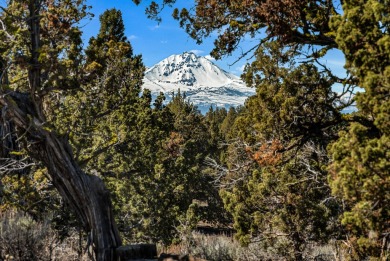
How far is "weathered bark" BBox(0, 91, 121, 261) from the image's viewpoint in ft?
21.5

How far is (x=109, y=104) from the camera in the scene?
56.1 feet

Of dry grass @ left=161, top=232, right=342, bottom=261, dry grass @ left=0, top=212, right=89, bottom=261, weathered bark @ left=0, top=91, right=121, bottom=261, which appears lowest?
dry grass @ left=161, top=232, right=342, bottom=261

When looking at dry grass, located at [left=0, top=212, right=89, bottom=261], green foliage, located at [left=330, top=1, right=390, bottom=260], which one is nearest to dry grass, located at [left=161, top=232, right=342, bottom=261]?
dry grass, located at [left=0, top=212, right=89, bottom=261]

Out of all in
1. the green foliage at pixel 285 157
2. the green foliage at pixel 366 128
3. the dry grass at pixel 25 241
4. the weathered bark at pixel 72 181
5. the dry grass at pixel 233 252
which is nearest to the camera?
the green foliage at pixel 366 128

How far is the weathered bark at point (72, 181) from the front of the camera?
6.57 metres

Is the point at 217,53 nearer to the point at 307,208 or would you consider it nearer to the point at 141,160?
the point at 307,208

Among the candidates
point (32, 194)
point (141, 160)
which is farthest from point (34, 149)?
point (141, 160)

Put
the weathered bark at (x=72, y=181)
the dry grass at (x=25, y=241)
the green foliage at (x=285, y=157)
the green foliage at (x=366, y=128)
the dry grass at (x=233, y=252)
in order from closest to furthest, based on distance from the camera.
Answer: the green foliage at (x=366, y=128) < the dry grass at (x=25, y=241) < the weathered bark at (x=72, y=181) < the green foliage at (x=285, y=157) < the dry grass at (x=233, y=252)

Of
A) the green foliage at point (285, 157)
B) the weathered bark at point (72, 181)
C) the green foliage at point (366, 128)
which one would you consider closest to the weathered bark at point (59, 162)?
the weathered bark at point (72, 181)

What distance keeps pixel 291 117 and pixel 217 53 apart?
6.58ft

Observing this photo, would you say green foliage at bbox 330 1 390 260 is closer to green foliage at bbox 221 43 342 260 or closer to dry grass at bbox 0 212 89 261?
green foliage at bbox 221 43 342 260

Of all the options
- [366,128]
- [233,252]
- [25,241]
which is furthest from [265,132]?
[233,252]

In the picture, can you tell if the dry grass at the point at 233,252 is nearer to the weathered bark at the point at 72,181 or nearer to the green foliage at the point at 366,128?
the weathered bark at the point at 72,181

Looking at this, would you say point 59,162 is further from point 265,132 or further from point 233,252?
point 233,252
